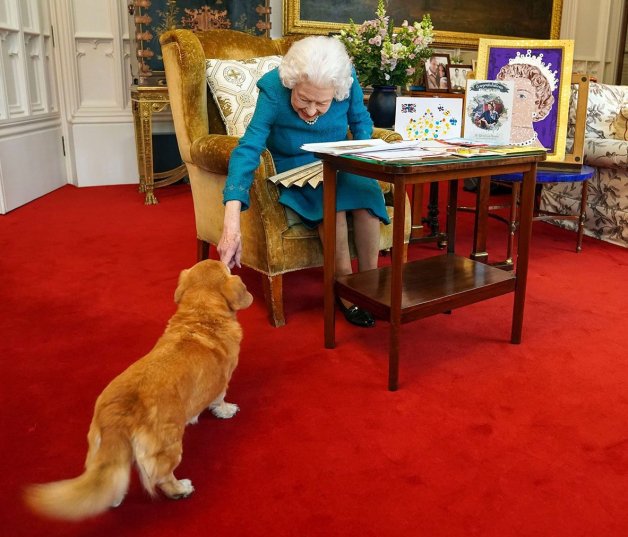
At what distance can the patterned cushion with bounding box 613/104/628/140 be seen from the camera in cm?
373

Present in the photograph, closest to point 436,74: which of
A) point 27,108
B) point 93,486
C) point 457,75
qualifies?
point 457,75

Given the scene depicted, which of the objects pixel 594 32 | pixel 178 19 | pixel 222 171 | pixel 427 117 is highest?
pixel 594 32

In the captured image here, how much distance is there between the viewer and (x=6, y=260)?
323 centimetres

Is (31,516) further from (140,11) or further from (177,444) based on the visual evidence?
(140,11)

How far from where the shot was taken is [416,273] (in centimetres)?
224

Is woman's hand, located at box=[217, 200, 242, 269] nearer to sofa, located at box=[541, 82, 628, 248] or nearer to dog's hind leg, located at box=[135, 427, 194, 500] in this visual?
dog's hind leg, located at box=[135, 427, 194, 500]

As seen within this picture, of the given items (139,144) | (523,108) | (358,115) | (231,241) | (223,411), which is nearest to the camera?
(223,411)

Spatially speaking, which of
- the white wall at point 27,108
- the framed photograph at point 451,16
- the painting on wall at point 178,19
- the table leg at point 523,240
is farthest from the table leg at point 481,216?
the framed photograph at point 451,16

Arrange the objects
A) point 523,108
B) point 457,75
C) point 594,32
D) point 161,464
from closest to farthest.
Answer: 1. point 161,464
2. point 523,108
3. point 457,75
4. point 594,32

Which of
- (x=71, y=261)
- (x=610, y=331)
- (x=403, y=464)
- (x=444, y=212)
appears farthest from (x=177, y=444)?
(x=444, y=212)

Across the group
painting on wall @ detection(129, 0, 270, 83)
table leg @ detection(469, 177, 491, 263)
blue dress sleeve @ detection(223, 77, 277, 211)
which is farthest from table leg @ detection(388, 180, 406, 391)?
painting on wall @ detection(129, 0, 270, 83)

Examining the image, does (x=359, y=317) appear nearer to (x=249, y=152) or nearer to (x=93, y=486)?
(x=249, y=152)

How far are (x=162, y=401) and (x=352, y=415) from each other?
0.65 metres

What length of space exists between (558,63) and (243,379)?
2311mm
